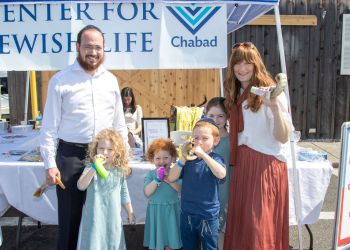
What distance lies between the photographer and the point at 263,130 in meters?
2.36

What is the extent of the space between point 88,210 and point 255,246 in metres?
1.02

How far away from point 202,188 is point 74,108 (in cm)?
90

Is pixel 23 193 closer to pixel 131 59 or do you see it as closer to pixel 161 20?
pixel 131 59

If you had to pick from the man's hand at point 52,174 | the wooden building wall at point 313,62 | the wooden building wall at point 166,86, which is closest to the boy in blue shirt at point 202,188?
the man's hand at point 52,174

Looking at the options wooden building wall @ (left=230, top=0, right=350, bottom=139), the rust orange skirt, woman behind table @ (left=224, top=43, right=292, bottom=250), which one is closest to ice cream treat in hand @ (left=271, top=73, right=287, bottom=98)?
woman behind table @ (left=224, top=43, right=292, bottom=250)

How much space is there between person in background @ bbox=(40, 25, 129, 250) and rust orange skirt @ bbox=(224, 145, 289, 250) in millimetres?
908

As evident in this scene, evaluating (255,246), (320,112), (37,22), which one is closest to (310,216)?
(255,246)

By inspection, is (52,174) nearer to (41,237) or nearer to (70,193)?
(70,193)

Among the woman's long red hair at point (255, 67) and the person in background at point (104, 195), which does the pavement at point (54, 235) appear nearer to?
the person in background at point (104, 195)

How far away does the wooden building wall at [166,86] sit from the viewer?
Answer: 7539mm

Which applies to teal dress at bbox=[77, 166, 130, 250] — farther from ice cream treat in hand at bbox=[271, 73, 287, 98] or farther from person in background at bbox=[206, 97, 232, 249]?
ice cream treat in hand at bbox=[271, 73, 287, 98]

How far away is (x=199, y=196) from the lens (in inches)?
93.2

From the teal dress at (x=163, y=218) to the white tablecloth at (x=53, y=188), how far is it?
0.37 metres

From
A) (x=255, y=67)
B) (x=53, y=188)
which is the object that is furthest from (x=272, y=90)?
(x=53, y=188)
